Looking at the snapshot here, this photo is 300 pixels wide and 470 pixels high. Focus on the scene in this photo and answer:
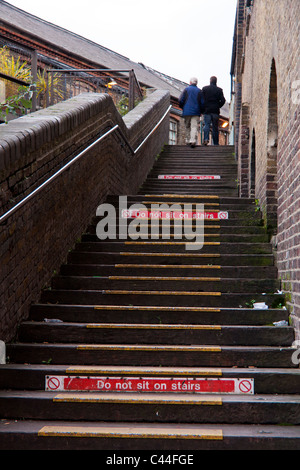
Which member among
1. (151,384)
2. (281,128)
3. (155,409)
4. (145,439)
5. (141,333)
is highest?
(281,128)

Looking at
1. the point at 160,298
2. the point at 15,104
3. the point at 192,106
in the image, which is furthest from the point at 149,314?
the point at 192,106

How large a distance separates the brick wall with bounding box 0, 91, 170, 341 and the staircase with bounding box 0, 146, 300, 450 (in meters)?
0.23

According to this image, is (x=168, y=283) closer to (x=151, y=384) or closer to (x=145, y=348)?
(x=145, y=348)

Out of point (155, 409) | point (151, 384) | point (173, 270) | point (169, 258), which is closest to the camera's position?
point (155, 409)

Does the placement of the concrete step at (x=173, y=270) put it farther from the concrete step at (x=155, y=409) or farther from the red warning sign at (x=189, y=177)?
the red warning sign at (x=189, y=177)

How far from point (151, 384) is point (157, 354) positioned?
0.33 meters

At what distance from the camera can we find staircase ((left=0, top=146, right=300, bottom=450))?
3146 millimetres

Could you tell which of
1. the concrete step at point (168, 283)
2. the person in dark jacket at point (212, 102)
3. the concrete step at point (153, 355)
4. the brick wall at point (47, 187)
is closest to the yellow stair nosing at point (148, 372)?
the concrete step at point (153, 355)

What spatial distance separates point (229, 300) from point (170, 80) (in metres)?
25.1

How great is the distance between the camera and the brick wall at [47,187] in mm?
3803

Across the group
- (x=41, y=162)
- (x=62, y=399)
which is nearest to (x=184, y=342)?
(x=62, y=399)

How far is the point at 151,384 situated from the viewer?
3.61 m

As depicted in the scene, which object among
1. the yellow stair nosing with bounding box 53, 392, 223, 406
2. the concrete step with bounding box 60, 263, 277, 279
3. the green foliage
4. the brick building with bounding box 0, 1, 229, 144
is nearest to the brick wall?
the green foliage

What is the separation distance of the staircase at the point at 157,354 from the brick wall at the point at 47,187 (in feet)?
0.77
